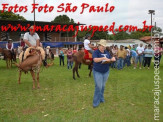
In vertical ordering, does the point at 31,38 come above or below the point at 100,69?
above

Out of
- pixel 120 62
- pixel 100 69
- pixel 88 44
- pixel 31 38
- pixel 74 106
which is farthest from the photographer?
pixel 120 62

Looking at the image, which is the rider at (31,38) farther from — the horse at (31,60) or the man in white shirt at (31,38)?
the horse at (31,60)

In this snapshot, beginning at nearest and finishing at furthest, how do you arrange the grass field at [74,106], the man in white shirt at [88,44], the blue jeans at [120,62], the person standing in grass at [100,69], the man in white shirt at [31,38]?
the grass field at [74,106] → the person standing in grass at [100,69] → the man in white shirt at [31,38] → the man in white shirt at [88,44] → the blue jeans at [120,62]

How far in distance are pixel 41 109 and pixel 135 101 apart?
2984 millimetres

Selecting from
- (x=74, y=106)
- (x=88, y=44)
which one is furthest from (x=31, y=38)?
(x=74, y=106)

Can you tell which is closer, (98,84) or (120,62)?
(98,84)

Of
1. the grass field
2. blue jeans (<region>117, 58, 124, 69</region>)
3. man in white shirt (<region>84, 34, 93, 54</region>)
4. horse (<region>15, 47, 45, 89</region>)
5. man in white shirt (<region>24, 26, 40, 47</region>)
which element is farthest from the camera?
blue jeans (<region>117, 58, 124, 69</region>)

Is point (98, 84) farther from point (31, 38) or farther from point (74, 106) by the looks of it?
point (31, 38)

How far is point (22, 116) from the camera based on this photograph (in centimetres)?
558

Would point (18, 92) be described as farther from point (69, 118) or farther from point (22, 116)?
point (69, 118)

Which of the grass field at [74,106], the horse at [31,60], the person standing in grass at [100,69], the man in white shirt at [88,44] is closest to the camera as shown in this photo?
the grass field at [74,106]

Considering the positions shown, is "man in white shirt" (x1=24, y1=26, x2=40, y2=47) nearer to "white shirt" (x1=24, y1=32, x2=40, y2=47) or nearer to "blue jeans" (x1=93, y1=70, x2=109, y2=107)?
"white shirt" (x1=24, y1=32, x2=40, y2=47)

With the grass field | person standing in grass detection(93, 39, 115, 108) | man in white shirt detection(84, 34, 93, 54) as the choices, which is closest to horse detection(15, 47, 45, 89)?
the grass field

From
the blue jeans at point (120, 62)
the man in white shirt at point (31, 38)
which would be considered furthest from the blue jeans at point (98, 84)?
the blue jeans at point (120, 62)
